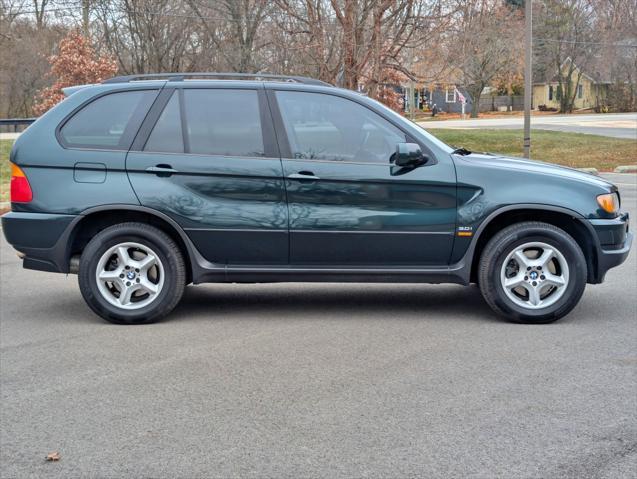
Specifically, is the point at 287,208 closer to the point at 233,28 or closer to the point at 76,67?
the point at 76,67

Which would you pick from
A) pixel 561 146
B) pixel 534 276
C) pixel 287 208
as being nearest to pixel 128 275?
pixel 287 208

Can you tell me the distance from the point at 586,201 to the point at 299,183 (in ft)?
7.29

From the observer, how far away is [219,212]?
6609 millimetres

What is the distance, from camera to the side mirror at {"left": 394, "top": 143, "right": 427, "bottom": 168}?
6.45m

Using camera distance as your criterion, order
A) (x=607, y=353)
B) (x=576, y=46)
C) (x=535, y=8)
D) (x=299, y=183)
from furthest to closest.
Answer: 1. (x=576, y=46)
2. (x=535, y=8)
3. (x=299, y=183)
4. (x=607, y=353)

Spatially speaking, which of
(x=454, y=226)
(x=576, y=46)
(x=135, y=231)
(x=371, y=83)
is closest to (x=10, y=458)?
(x=135, y=231)

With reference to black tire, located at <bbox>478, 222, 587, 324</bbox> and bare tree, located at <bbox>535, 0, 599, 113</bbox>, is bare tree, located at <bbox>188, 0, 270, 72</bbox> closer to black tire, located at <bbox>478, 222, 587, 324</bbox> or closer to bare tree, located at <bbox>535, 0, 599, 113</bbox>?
black tire, located at <bbox>478, 222, 587, 324</bbox>

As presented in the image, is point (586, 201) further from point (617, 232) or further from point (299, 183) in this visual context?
point (299, 183)

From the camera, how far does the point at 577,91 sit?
8544cm

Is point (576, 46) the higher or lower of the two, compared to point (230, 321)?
higher

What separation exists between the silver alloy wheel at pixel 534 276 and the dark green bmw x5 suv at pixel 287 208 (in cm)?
1

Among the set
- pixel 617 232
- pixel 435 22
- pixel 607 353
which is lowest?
pixel 607 353

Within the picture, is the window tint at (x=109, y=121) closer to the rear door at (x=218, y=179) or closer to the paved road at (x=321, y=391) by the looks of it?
the rear door at (x=218, y=179)

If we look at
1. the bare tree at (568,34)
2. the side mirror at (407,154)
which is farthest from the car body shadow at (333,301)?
the bare tree at (568,34)
